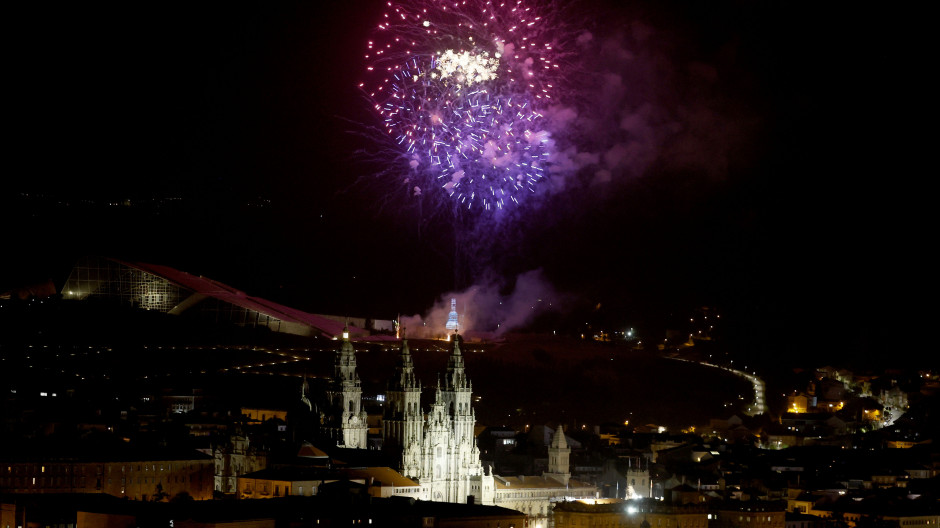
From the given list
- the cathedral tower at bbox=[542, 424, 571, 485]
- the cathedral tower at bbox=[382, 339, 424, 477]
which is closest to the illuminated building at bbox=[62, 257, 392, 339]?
the cathedral tower at bbox=[382, 339, 424, 477]

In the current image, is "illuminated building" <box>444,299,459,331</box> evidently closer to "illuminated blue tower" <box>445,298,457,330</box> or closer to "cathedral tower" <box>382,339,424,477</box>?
"illuminated blue tower" <box>445,298,457,330</box>

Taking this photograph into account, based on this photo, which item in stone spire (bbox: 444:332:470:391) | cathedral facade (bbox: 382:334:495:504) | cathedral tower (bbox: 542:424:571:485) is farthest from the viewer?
stone spire (bbox: 444:332:470:391)

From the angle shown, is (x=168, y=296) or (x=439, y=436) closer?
(x=439, y=436)

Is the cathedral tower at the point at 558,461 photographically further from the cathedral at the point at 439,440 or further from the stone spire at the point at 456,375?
the stone spire at the point at 456,375

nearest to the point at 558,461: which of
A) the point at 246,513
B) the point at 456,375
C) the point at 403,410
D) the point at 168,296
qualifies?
the point at 456,375

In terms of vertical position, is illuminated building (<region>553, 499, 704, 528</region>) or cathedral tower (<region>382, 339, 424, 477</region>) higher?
cathedral tower (<region>382, 339, 424, 477</region>)

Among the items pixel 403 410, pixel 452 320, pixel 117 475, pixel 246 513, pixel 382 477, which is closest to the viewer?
pixel 246 513

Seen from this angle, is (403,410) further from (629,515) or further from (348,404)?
(629,515)

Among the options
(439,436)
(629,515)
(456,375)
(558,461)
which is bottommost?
(629,515)

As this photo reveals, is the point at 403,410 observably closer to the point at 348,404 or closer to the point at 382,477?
the point at 348,404

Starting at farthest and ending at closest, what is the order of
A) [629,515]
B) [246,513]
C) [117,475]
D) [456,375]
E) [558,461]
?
1. [456,375]
2. [558,461]
3. [629,515]
4. [117,475]
5. [246,513]

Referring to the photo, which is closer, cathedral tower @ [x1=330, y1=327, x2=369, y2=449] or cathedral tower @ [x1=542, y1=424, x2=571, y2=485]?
cathedral tower @ [x1=542, y1=424, x2=571, y2=485]

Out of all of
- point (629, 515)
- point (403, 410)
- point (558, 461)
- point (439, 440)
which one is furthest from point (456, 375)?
point (629, 515)

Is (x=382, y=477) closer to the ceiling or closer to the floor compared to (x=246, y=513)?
closer to the ceiling
